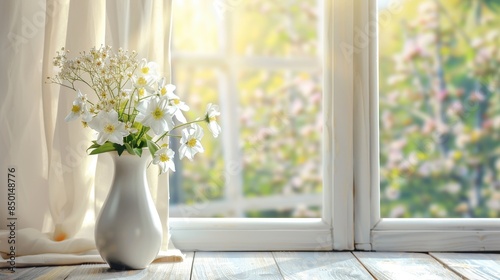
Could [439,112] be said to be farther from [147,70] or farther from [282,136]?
[147,70]

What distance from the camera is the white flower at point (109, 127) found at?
1397 millimetres

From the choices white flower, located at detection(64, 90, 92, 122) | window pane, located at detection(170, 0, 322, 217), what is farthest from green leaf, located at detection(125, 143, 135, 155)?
window pane, located at detection(170, 0, 322, 217)

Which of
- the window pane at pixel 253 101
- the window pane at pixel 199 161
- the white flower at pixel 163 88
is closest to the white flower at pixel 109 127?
the white flower at pixel 163 88

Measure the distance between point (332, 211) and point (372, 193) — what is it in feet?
0.41

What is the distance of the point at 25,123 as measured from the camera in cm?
163

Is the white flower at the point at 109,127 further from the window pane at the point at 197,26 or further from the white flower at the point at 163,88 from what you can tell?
the window pane at the point at 197,26

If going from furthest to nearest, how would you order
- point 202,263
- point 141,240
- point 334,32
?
point 334,32, point 202,263, point 141,240

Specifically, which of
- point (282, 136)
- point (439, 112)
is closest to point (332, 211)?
point (282, 136)

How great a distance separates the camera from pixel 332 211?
5.82ft

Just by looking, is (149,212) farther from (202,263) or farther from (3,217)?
(3,217)

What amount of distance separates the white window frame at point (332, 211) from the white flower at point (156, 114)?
1.45ft

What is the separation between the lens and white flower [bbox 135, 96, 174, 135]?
1420 mm

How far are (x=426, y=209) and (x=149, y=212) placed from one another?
135 centimetres

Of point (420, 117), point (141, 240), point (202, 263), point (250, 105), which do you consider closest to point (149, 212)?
point (141, 240)
